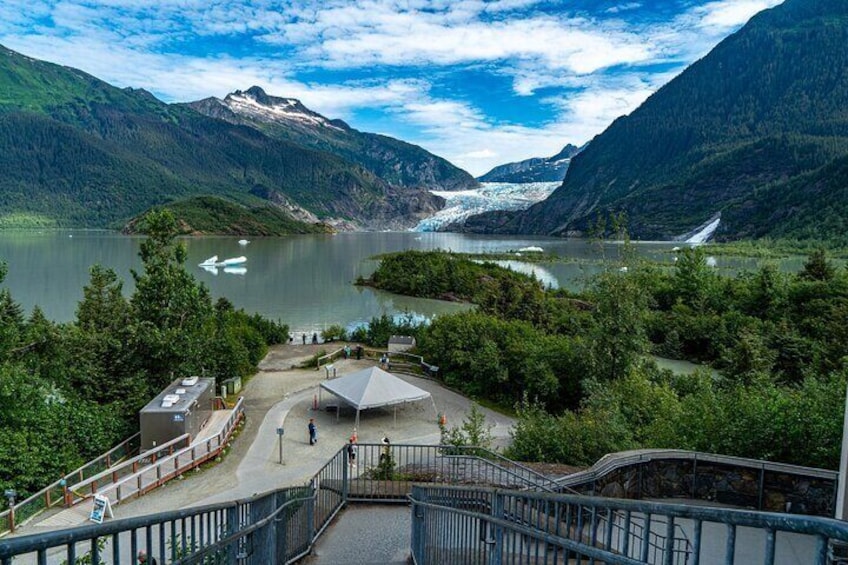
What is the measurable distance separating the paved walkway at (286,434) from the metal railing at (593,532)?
789 cm

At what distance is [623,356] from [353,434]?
9.16 m

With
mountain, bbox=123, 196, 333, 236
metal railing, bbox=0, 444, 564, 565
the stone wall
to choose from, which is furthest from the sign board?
mountain, bbox=123, 196, 333, 236

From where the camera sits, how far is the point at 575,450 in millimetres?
10680

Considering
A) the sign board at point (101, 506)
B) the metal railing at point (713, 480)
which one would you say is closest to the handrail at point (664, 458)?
the metal railing at point (713, 480)

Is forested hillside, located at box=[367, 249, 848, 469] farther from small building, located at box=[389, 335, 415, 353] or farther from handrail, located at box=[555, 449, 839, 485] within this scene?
small building, located at box=[389, 335, 415, 353]

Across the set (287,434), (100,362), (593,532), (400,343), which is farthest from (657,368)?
(100,362)

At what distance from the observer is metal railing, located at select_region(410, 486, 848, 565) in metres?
1.75

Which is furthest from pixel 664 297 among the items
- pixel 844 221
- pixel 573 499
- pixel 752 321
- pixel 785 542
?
pixel 844 221

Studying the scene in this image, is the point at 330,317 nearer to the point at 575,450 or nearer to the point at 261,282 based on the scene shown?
the point at 261,282

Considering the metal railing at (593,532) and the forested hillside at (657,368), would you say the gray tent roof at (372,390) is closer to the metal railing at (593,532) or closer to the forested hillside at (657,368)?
the forested hillside at (657,368)

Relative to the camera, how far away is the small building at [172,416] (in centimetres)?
1459

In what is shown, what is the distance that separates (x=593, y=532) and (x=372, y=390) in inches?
586

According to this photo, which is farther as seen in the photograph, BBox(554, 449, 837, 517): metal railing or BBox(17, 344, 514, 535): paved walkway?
BBox(17, 344, 514, 535): paved walkway

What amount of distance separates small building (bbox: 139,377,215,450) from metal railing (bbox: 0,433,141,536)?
896mm
